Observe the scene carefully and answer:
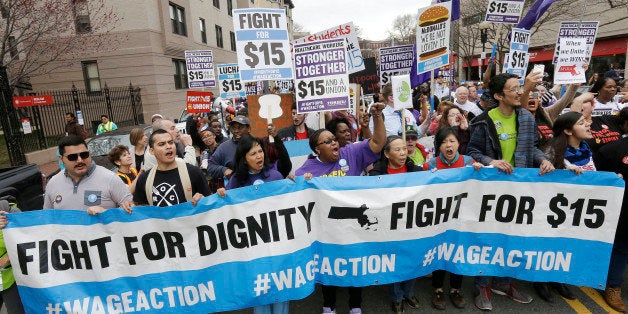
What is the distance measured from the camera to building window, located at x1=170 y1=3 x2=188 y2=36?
23031 mm

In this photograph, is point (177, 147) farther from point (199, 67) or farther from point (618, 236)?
point (618, 236)

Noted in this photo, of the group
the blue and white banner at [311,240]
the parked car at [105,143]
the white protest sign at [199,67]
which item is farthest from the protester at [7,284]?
the white protest sign at [199,67]

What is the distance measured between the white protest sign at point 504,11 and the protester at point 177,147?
6175mm

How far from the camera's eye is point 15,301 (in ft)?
10.9

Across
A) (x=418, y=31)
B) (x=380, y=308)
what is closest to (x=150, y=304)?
(x=380, y=308)

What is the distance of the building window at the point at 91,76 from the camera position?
2114 cm

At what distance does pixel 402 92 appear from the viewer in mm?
4832

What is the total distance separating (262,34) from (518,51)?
4.57 m

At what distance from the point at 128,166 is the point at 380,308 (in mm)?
3478

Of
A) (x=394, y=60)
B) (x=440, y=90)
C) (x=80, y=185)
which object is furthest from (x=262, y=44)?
(x=440, y=90)

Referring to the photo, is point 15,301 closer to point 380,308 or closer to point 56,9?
point 380,308

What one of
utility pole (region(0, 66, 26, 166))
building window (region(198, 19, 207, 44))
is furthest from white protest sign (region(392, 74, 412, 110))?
building window (region(198, 19, 207, 44))

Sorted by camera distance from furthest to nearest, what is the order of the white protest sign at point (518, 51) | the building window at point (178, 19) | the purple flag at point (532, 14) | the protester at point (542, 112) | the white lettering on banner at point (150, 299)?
the building window at point (178, 19) < the purple flag at point (532, 14) < the white protest sign at point (518, 51) < the protester at point (542, 112) < the white lettering on banner at point (150, 299)

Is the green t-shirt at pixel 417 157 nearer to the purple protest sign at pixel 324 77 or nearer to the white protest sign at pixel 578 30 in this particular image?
the purple protest sign at pixel 324 77
